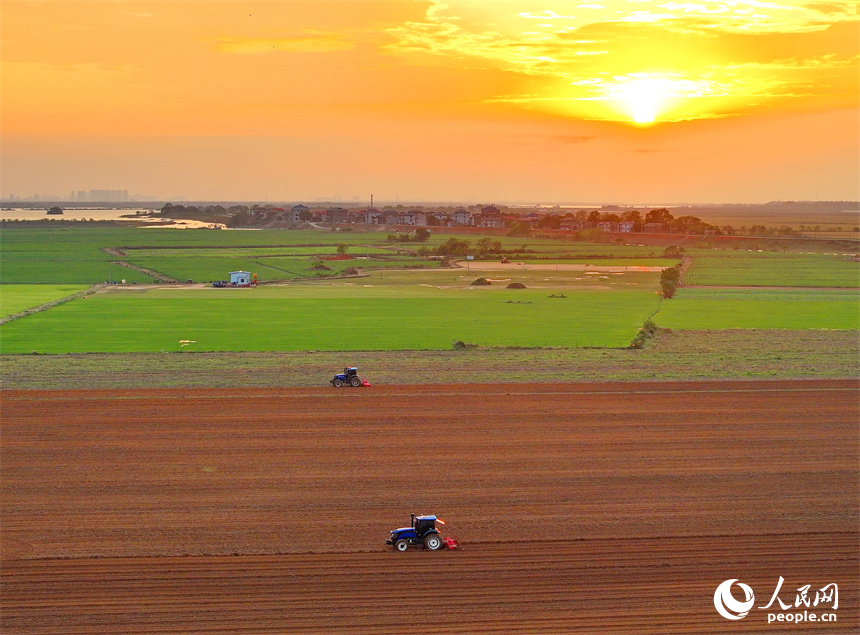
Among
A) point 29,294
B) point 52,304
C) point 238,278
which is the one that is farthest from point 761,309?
point 29,294

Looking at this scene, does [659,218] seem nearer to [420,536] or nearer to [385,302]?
[385,302]

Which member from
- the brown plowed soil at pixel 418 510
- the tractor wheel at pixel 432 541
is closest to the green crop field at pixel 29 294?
the brown plowed soil at pixel 418 510

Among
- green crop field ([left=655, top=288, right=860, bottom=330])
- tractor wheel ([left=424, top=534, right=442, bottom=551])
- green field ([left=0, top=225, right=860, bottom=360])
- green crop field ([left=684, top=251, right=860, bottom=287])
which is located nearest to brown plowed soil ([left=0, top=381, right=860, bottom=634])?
tractor wheel ([left=424, top=534, right=442, bottom=551])

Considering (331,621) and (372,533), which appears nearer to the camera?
(331,621)

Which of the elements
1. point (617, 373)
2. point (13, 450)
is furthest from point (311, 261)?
point (13, 450)

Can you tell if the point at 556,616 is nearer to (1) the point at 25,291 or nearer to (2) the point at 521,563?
(2) the point at 521,563

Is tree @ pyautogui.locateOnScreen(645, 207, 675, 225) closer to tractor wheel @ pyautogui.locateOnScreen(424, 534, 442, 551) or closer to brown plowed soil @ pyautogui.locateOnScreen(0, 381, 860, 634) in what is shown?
brown plowed soil @ pyautogui.locateOnScreen(0, 381, 860, 634)
